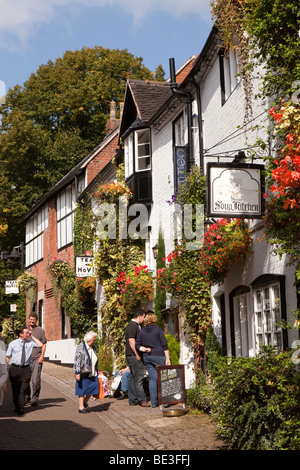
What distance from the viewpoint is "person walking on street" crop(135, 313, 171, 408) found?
517 inches

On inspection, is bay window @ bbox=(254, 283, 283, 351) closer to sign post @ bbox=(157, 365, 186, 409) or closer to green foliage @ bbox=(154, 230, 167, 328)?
sign post @ bbox=(157, 365, 186, 409)

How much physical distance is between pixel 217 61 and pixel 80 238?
48.8 feet

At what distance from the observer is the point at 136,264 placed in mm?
20812

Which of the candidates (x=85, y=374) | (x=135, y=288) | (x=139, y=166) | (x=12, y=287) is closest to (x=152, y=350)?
(x=85, y=374)

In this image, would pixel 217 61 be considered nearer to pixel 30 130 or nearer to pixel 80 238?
pixel 80 238

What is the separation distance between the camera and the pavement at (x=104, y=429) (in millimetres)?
9211

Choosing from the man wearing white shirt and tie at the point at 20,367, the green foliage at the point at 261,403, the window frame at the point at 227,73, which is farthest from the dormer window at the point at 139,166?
the green foliage at the point at 261,403

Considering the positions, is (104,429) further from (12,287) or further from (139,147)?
(12,287)

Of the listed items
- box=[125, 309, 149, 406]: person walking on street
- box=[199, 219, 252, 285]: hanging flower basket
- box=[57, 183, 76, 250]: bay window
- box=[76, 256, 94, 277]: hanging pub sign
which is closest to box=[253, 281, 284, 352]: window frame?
box=[199, 219, 252, 285]: hanging flower basket

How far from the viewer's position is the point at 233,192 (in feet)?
33.8

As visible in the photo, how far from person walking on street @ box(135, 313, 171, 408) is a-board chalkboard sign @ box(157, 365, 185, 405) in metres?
0.82

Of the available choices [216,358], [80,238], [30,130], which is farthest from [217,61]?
[30,130]

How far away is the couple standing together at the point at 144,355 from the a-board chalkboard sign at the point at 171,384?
810 mm

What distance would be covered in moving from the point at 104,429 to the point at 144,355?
2690 mm
